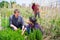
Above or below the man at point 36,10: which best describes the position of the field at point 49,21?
below

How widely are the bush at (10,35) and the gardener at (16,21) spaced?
0.17ft

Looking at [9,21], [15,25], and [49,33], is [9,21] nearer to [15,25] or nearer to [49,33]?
[15,25]

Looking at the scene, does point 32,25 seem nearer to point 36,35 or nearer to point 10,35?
point 36,35

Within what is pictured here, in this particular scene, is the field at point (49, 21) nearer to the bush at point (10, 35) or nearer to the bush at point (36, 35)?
the bush at point (36, 35)

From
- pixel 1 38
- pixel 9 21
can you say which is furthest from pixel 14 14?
pixel 1 38

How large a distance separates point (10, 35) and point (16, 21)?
0.17 metres

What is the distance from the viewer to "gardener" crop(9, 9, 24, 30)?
2961 millimetres

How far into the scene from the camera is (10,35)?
9.57 feet

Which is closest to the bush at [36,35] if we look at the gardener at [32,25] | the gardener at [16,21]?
the gardener at [32,25]

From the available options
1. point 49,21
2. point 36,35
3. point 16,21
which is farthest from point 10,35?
point 49,21

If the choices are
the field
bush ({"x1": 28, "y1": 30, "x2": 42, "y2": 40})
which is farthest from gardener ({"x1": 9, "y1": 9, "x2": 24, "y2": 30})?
bush ({"x1": 28, "y1": 30, "x2": 42, "y2": 40})

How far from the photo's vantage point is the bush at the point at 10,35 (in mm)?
2901

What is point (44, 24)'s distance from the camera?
9.87ft

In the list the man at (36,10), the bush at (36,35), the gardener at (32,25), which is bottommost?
the bush at (36,35)
